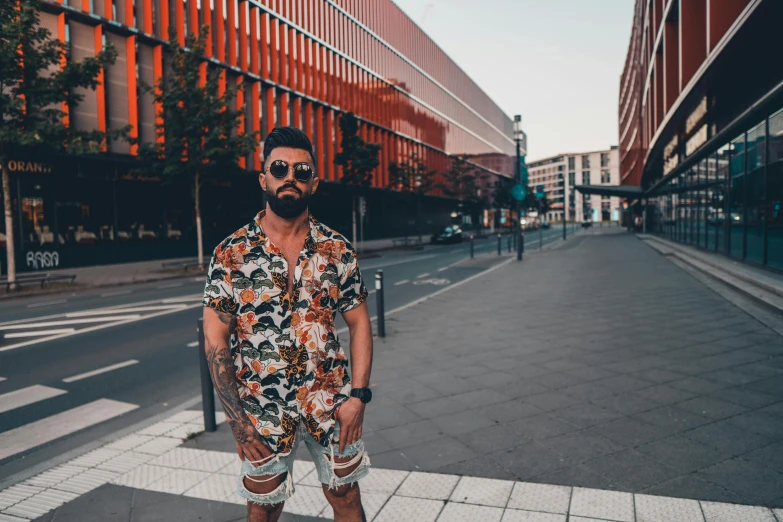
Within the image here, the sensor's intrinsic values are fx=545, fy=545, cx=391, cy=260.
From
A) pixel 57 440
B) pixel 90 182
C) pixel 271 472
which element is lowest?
pixel 57 440

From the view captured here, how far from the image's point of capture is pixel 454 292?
1305 centimetres

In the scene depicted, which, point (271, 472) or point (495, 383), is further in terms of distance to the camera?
point (495, 383)

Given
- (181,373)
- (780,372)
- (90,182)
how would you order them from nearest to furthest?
(780,372)
(181,373)
(90,182)

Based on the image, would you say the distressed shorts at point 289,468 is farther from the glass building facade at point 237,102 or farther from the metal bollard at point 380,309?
the glass building facade at point 237,102

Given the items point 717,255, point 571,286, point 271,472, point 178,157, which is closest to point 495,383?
point 271,472

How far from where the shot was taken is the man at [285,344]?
80.7 inches

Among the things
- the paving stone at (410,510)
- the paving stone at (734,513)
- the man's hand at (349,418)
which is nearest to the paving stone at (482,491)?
the paving stone at (410,510)

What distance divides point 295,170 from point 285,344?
0.69m

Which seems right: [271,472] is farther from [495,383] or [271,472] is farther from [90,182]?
[90,182]

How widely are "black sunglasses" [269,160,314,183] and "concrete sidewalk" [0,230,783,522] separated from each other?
2.02m

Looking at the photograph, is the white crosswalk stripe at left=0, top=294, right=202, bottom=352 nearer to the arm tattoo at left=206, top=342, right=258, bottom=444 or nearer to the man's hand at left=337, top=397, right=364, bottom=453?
the arm tattoo at left=206, top=342, right=258, bottom=444

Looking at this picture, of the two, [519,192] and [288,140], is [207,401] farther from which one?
[519,192]

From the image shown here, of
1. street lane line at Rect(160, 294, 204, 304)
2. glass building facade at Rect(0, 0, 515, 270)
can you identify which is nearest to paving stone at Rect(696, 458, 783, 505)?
street lane line at Rect(160, 294, 204, 304)

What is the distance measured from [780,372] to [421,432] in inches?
152
